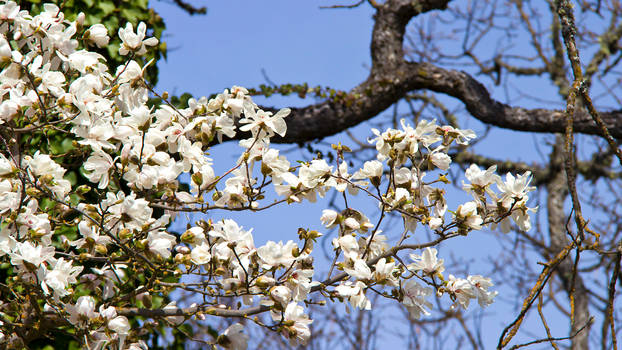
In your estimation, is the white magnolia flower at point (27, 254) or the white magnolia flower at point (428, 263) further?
the white magnolia flower at point (428, 263)

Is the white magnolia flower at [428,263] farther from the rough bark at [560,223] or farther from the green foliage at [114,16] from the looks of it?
the rough bark at [560,223]

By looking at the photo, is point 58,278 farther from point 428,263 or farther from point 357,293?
point 428,263

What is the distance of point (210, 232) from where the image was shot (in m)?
2.03

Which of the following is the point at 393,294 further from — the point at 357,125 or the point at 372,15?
the point at 372,15

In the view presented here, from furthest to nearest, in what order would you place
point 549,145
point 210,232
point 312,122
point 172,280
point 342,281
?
point 549,145
point 312,122
point 172,280
point 342,281
point 210,232

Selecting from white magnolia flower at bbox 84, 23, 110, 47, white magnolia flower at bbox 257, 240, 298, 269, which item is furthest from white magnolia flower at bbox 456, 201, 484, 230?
white magnolia flower at bbox 84, 23, 110, 47

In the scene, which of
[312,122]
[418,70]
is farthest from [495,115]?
[312,122]

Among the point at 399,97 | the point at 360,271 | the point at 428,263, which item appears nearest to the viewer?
the point at 360,271

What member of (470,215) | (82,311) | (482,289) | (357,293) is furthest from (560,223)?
(82,311)

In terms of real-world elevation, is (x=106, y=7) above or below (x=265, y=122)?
above

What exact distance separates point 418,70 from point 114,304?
3.02 meters

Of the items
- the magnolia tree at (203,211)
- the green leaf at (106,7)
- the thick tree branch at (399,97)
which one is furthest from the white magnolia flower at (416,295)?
the green leaf at (106,7)

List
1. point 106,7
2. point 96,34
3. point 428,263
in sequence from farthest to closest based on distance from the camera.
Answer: point 106,7, point 96,34, point 428,263

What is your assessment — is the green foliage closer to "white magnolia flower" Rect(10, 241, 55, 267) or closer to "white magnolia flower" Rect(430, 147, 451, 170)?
"white magnolia flower" Rect(10, 241, 55, 267)
